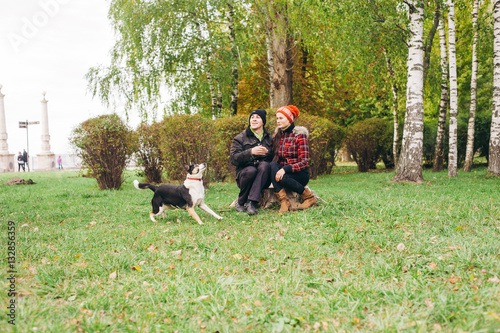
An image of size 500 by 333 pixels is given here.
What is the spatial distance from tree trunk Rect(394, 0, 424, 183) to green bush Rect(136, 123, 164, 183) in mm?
7676

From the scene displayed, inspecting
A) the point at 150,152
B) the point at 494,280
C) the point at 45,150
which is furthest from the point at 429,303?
the point at 45,150

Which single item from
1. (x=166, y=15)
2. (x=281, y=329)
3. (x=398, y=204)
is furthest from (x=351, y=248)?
(x=166, y=15)

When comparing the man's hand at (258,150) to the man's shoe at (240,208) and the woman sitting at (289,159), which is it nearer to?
the woman sitting at (289,159)

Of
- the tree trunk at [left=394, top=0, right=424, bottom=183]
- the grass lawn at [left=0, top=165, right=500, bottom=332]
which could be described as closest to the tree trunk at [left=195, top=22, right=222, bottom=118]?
the tree trunk at [left=394, top=0, right=424, bottom=183]

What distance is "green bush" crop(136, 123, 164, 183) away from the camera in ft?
39.0

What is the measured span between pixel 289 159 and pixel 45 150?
39.3 metres

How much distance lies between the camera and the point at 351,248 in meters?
4.16

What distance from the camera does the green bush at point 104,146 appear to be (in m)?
10.6

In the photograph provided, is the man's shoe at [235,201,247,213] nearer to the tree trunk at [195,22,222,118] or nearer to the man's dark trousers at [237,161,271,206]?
the man's dark trousers at [237,161,271,206]

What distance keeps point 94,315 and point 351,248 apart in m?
2.78

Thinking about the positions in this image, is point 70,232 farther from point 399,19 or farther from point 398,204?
point 399,19

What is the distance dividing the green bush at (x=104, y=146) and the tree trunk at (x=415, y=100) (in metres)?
8.41

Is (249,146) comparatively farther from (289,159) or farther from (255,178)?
(289,159)

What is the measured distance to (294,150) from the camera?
6.13 metres
